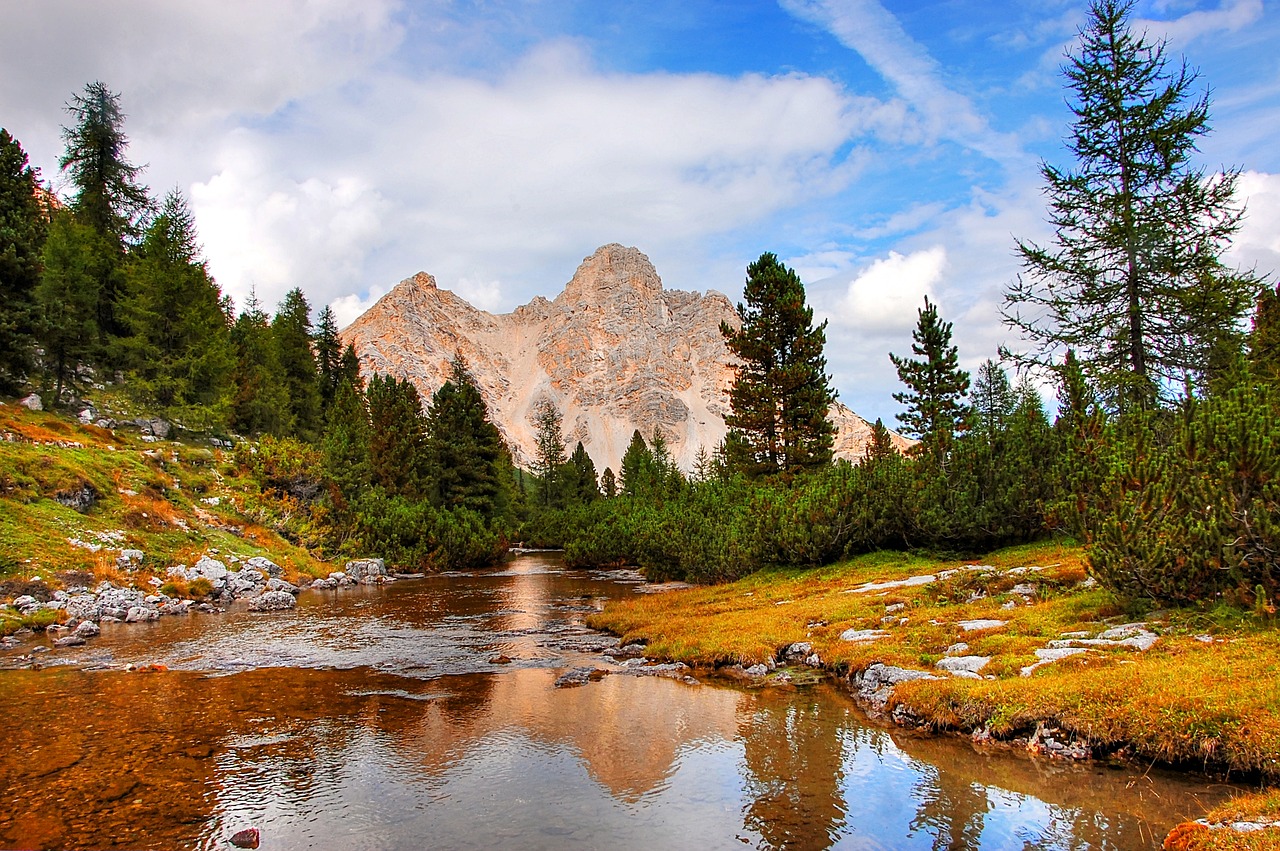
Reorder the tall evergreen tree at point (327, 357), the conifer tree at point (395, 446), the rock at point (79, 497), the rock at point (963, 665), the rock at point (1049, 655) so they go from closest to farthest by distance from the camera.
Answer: the rock at point (1049, 655), the rock at point (963, 665), the rock at point (79, 497), the conifer tree at point (395, 446), the tall evergreen tree at point (327, 357)

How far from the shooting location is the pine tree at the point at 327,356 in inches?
3183

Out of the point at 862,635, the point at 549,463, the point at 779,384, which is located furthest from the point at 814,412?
the point at 549,463

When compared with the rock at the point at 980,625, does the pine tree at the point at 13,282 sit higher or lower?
higher

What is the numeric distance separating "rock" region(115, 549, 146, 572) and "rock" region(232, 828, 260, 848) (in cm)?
2120

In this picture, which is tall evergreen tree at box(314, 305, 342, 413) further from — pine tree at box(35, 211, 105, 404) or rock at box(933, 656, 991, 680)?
rock at box(933, 656, 991, 680)

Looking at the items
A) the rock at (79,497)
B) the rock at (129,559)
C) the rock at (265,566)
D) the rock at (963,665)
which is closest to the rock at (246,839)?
the rock at (963,665)

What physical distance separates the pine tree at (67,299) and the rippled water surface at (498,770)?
107 feet

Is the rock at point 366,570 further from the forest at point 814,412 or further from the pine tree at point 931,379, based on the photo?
the pine tree at point 931,379

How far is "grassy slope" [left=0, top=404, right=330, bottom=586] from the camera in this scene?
71.1 ft

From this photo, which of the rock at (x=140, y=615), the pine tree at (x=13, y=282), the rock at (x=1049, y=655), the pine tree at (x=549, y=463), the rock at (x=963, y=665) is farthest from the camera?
the pine tree at (x=549, y=463)

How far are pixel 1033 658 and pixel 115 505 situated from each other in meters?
31.3

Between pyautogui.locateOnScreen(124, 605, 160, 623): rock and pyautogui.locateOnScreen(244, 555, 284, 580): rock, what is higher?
pyautogui.locateOnScreen(244, 555, 284, 580): rock

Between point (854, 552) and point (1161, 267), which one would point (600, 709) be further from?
point (1161, 267)

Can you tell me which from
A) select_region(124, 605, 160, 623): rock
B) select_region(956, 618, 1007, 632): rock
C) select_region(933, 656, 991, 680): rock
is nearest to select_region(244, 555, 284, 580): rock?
select_region(124, 605, 160, 623): rock
